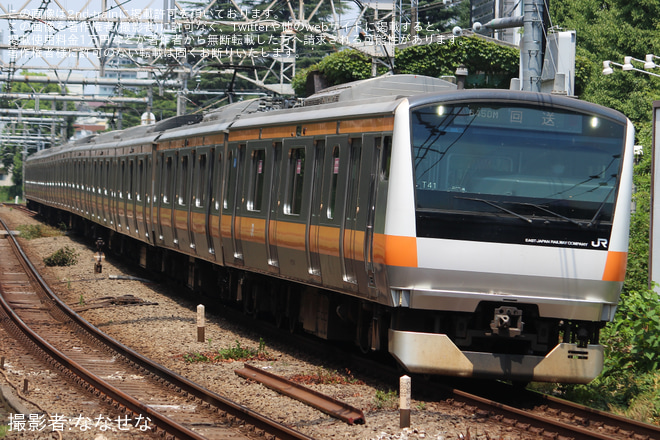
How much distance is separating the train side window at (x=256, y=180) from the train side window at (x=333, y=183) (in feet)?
7.74

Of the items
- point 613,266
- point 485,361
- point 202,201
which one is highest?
point 202,201

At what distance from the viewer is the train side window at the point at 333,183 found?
11.3 meters

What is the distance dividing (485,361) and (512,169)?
5.91ft

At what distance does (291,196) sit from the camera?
1254cm

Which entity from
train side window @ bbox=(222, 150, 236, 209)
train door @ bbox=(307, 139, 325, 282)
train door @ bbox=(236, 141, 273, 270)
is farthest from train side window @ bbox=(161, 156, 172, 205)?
train door @ bbox=(307, 139, 325, 282)

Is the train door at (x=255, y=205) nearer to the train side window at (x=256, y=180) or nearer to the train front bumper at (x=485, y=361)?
the train side window at (x=256, y=180)

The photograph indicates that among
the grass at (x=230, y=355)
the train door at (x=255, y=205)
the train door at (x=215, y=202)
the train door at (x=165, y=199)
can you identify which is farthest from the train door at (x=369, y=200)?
the train door at (x=165, y=199)

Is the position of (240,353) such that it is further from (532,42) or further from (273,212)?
(532,42)

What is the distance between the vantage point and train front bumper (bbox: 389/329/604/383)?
31.6 feet

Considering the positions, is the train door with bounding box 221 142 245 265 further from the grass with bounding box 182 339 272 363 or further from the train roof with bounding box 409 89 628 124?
the train roof with bounding box 409 89 628 124

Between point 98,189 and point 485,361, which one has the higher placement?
point 98,189

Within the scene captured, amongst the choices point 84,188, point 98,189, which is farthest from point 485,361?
point 84,188

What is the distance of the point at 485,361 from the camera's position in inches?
383

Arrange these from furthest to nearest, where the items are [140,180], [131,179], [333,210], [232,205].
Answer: [131,179]
[140,180]
[232,205]
[333,210]
